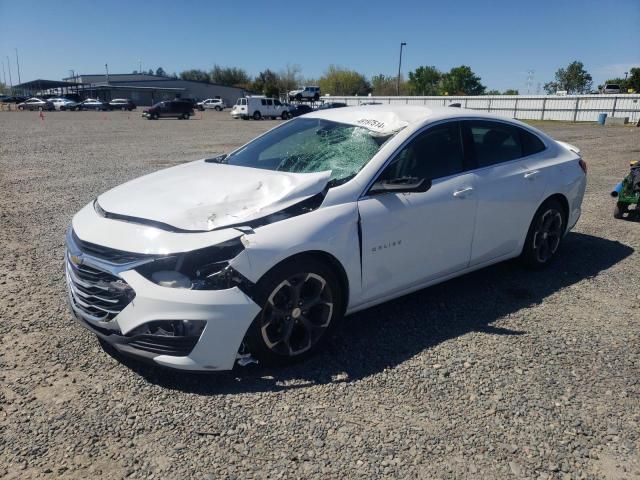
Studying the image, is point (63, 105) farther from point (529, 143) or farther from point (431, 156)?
point (431, 156)

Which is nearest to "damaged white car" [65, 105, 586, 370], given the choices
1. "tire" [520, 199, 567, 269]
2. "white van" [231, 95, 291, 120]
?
"tire" [520, 199, 567, 269]

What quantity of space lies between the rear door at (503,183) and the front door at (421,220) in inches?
6.0

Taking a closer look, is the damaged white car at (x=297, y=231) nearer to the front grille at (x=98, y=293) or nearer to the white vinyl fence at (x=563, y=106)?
the front grille at (x=98, y=293)

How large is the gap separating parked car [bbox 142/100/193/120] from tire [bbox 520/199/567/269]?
43.9 meters

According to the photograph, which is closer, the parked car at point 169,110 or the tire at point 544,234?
the tire at point 544,234

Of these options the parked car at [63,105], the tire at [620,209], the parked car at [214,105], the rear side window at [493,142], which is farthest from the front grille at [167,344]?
the parked car at [63,105]

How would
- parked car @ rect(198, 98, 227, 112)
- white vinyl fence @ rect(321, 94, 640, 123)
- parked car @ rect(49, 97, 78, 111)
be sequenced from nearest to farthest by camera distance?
1. white vinyl fence @ rect(321, 94, 640, 123)
2. parked car @ rect(49, 97, 78, 111)
3. parked car @ rect(198, 98, 227, 112)

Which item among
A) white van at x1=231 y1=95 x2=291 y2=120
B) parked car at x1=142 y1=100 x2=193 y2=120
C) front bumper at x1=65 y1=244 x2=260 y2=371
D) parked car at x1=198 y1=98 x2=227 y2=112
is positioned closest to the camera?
front bumper at x1=65 y1=244 x2=260 y2=371

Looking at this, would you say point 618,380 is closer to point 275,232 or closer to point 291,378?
point 291,378

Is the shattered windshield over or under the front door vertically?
over

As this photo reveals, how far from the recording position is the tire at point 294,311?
3029 mm

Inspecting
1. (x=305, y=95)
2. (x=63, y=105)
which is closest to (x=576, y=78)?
(x=305, y=95)

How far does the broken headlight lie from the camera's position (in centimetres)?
283

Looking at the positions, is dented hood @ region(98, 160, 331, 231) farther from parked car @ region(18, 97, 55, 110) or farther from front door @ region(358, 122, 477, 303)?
parked car @ region(18, 97, 55, 110)
